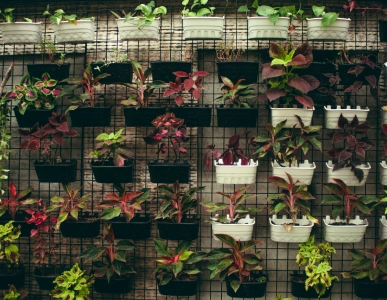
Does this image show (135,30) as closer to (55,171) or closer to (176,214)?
(55,171)

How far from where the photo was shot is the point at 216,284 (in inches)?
177

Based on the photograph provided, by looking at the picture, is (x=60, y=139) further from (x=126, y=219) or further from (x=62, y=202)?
(x=126, y=219)

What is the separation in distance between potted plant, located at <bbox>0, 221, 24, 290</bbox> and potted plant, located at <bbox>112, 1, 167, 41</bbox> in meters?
1.78

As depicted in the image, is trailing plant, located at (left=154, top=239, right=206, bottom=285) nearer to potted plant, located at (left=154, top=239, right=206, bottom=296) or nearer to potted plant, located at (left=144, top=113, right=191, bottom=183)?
potted plant, located at (left=154, top=239, right=206, bottom=296)

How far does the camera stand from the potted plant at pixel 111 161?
161 inches

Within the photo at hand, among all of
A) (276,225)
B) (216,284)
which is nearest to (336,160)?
(276,225)

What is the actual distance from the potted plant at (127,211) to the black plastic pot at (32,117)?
0.79 metres

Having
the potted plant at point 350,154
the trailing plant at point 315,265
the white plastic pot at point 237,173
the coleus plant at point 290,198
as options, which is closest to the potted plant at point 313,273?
the trailing plant at point 315,265

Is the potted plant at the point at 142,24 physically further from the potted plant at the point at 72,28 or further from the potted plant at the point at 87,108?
the potted plant at the point at 87,108

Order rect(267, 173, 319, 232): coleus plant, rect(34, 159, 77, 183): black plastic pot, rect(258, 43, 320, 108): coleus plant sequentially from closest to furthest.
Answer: rect(258, 43, 320, 108): coleus plant → rect(267, 173, 319, 232): coleus plant → rect(34, 159, 77, 183): black plastic pot

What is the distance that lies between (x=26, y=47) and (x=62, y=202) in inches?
57.2

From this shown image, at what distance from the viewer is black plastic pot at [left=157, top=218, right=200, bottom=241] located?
4.10 m

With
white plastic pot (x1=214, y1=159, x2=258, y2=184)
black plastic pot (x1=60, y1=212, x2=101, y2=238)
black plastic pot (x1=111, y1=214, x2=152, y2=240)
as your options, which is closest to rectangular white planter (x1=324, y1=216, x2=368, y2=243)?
white plastic pot (x1=214, y1=159, x2=258, y2=184)

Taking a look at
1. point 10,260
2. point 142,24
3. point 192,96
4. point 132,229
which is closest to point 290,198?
point 192,96
